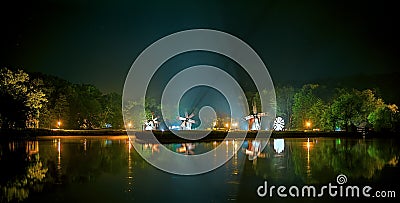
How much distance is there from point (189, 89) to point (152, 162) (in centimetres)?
9658

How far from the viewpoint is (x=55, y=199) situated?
12.3 meters

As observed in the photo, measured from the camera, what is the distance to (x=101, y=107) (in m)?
87.9

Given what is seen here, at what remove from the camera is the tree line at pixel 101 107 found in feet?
182

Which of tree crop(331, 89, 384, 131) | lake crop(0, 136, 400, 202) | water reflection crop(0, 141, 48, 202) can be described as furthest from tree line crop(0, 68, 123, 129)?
tree crop(331, 89, 384, 131)

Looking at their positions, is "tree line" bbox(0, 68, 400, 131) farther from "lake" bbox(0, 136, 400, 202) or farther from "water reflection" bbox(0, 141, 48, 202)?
"lake" bbox(0, 136, 400, 202)

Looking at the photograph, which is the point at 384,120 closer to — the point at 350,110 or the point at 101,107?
the point at 350,110

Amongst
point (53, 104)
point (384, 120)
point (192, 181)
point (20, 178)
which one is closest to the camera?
A: point (192, 181)

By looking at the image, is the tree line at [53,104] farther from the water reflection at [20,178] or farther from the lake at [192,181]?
the lake at [192,181]

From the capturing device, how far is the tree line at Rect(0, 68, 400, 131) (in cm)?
5539

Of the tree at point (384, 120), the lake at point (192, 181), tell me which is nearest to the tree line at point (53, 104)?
the lake at point (192, 181)

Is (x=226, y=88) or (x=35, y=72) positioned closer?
(x=35, y=72)

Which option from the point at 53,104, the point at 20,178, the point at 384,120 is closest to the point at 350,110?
the point at 384,120

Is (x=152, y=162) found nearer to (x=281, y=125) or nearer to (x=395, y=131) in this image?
(x=395, y=131)

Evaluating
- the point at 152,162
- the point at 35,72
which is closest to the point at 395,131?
the point at 152,162
